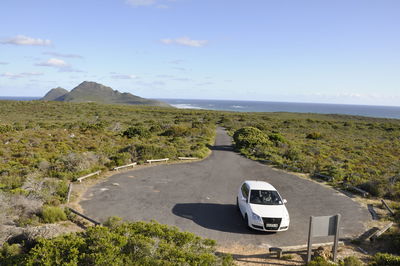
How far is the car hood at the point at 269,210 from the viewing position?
33.0 ft

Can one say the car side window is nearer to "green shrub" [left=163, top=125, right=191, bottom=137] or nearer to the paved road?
the paved road

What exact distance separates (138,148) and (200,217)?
12336 mm

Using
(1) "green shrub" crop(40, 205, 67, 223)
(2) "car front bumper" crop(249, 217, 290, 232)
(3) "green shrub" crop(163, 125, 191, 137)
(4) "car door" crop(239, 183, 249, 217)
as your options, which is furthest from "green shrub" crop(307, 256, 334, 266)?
(3) "green shrub" crop(163, 125, 191, 137)

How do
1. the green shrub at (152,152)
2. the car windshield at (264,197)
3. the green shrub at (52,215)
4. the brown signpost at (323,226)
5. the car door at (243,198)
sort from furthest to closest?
the green shrub at (152,152)
the car door at (243,198)
the car windshield at (264,197)
the green shrub at (52,215)
the brown signpost at (323,226)

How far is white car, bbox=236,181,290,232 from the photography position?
996 centimetres

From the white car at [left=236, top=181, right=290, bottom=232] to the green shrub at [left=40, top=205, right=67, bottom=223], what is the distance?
7196 millimetres

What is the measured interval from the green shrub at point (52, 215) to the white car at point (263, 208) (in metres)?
7.20

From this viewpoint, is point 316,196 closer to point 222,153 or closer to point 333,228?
point 333,228

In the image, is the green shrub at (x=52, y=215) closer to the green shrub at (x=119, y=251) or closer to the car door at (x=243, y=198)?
the green shrub at (x=119, y=251)

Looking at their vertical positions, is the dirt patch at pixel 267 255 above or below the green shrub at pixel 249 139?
below

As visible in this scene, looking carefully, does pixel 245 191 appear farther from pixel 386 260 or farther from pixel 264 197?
pixel 386 260

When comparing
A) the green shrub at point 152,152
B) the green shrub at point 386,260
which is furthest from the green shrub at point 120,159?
the green shrub at point 386,260

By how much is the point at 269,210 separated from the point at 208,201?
3908 mm

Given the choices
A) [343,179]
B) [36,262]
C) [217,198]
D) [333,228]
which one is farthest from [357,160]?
[36,262]
